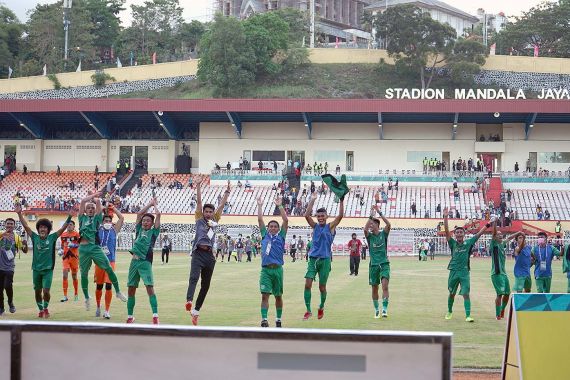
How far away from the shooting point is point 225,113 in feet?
236

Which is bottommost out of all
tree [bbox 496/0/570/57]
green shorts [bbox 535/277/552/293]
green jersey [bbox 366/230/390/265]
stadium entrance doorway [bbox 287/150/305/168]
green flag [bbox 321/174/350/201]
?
green shorts [bbox 535/277/552/293]

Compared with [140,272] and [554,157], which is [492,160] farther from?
[140,272]

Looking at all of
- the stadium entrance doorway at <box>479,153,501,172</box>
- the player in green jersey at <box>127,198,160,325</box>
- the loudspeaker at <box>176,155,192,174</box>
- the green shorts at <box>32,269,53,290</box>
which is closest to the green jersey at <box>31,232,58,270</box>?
the green shorts at <box>32,269,53,290</box>

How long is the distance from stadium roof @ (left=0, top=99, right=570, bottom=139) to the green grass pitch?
3457cm

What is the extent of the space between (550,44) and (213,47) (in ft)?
140

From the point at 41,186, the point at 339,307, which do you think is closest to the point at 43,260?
the point at 339,307

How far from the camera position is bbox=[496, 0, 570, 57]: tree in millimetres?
110312

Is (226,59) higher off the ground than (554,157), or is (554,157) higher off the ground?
(226,59)

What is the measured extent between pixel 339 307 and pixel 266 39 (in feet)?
261

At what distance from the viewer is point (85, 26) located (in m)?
113

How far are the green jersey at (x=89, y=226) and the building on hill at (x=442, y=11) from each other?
13670cm

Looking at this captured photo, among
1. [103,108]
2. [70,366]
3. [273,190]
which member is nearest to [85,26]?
[103,108]

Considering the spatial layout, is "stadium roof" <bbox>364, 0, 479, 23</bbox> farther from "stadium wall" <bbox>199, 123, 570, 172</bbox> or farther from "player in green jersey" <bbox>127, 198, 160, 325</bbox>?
"player in green jersey" <bbox>127, 198, 160, 325</bbox>

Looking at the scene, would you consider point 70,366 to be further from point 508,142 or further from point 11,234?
point 508,142
